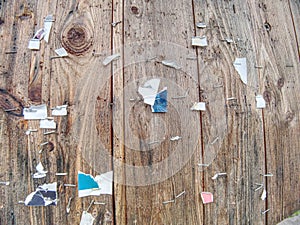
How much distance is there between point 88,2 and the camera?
1285 mm

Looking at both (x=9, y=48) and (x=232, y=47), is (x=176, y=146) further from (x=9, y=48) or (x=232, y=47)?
(x=9, y=48)

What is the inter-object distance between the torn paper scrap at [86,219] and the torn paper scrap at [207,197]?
0.38 metres

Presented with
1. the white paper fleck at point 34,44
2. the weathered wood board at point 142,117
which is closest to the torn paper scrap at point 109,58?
the weathered wood board at point 142,117

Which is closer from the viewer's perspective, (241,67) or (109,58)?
(109,58)

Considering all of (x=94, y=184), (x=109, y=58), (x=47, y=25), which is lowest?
(x=94, y=184)

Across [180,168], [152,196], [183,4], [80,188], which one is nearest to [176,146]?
[180,168]

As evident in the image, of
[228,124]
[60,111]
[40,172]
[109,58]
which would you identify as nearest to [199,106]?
[228,124]

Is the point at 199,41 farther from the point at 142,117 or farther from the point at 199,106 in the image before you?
the point at 142,117

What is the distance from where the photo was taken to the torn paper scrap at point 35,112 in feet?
3.90

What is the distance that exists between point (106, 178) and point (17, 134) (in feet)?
1.11

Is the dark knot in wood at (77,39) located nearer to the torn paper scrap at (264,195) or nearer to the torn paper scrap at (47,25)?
the torn paper scrap at (47,25)

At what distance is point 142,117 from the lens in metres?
1.20

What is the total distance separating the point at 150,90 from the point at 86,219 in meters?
0.48

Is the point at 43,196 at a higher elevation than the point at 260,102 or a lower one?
lower
